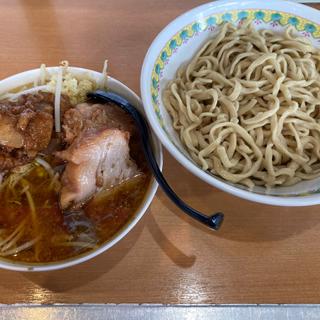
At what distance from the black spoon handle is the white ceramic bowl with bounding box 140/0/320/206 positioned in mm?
80

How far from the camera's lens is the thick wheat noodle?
1.12m

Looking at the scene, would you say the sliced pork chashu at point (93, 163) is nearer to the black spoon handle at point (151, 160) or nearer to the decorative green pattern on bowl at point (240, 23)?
the black spoon handle at point (151, 160)

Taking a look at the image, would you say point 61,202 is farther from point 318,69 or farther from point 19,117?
point 318,69

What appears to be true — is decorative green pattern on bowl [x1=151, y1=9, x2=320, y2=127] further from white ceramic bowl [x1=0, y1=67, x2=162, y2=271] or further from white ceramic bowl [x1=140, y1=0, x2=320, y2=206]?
white ceramic bowl [x1=0, y1=67, x2=162, y2=271]

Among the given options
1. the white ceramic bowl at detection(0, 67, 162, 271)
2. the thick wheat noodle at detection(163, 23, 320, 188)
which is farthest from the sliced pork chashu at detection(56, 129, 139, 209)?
the thick wheat noodle at detection(163, 23, 320, 188)

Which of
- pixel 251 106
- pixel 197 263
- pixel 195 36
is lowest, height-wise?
pixel 197 263

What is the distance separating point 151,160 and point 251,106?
0.39 metres

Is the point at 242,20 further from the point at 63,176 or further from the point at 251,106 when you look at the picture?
the point at 63,176

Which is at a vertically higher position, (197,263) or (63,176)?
(63,176)

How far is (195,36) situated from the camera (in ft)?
4.42

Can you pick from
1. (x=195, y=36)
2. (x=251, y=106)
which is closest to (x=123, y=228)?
(x=251, y=106)

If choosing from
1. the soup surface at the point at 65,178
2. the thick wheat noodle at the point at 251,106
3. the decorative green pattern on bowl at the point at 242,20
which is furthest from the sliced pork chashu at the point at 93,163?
the decorative green pattern on bowl at the point at 242,20

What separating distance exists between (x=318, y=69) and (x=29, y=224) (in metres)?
1.15

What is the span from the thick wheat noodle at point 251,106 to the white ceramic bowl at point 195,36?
34mm
